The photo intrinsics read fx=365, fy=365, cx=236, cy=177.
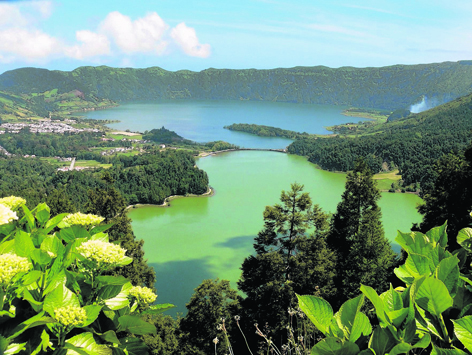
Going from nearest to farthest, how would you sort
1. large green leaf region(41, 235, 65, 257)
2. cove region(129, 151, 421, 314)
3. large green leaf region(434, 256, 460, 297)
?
large green leaf region(434, 256, 460, 297), large green leaf region(41, 235, 65, 257), cove region(129, 151, 421, 314)

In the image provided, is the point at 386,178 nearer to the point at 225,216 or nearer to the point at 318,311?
the point at 225,216

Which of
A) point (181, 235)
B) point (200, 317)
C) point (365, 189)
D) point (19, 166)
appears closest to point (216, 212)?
point (181, 235)

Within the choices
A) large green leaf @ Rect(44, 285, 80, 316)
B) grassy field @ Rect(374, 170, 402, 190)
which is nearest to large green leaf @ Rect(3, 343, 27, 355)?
large green leaf @ Rect(44, 285, 80, 316)

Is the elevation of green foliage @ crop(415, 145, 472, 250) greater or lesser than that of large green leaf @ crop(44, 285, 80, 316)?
lesser

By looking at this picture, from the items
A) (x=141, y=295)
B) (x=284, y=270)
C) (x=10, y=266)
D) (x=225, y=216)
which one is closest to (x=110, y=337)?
(x=141, y=295)

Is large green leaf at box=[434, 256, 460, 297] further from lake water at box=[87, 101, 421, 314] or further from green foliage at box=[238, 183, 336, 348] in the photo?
lake water at box=[87, 101, 421, 314]

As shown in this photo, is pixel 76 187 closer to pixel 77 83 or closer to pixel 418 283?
pixel 418 283

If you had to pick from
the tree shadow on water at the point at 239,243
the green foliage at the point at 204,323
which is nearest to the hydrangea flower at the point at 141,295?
the green foliage at the point at 204,323

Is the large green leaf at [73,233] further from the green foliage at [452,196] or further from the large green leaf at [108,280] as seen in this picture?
the green foliage at [452,196]
